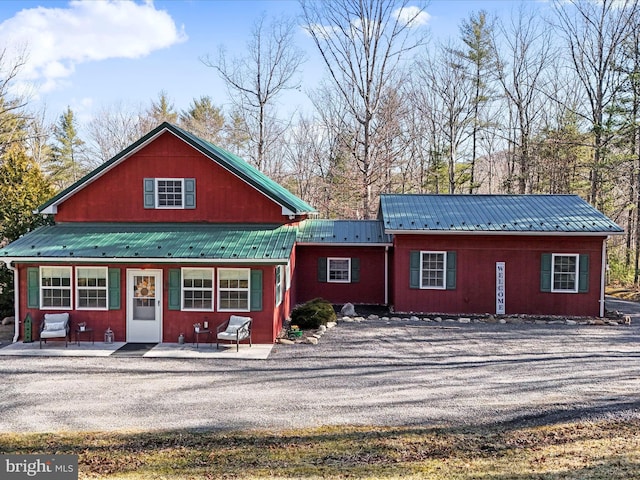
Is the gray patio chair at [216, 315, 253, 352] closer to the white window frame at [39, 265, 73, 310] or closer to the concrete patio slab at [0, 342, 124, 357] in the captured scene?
the concrete patio slab at [0, 342, 124, 357]

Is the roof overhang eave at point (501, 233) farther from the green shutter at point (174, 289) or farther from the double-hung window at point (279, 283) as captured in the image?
the green shutter at point (174, 289)

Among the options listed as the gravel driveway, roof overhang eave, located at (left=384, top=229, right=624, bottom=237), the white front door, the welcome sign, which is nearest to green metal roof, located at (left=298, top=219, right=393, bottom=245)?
roof overhang eave, located at (left=384, top=229, right=624, bottom=237)

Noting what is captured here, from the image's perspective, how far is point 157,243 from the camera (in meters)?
14.3

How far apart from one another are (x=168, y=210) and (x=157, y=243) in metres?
1.72

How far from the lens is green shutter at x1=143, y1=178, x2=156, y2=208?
615 inches

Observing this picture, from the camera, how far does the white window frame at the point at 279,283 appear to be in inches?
567

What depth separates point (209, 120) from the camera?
143 feet

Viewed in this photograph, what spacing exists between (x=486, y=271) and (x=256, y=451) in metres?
12.6

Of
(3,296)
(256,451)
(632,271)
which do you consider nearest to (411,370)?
(256,451)

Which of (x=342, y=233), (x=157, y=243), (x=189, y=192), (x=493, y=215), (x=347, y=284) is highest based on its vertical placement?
(x=189, y=192)

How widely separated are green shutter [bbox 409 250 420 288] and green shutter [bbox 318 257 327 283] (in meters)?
3.84

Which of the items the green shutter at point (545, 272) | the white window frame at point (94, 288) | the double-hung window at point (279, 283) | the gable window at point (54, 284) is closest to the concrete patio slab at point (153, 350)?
the white window frame at point (94, 288)

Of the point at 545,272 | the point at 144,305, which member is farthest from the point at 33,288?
the point at 545,272

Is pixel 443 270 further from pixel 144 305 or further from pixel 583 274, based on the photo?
pixel 144 305
